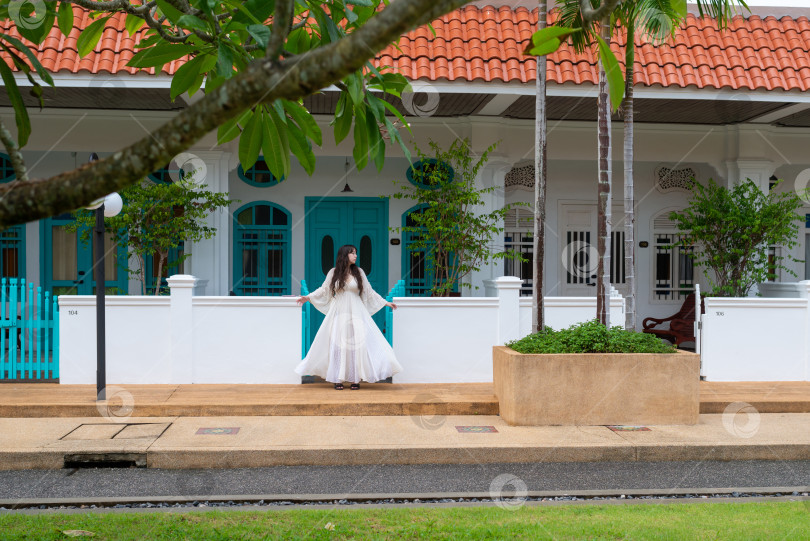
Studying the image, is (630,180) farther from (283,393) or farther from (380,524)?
(380,524)

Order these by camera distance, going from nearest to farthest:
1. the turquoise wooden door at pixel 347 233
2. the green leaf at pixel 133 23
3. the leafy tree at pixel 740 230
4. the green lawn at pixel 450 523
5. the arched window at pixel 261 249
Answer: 1. the green leaf at pixel 133 23
2. the green lawn at pixel 450 523
3. the leafy tree at pixel 740 230
4. the arched window at pixel 261 249
5. the turquoise wooden door at pixel 347 233

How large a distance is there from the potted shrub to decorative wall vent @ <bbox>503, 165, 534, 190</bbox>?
6187 mm

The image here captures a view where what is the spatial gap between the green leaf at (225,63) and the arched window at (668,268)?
12289 mm

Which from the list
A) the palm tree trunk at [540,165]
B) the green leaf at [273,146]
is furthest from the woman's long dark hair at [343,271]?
the green leaf at [273,146]

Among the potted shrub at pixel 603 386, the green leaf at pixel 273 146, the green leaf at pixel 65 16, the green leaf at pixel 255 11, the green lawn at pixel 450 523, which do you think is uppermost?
the green leaf at pixel 65 16

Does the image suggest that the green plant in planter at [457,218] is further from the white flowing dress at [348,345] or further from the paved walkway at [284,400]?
the paved walkway at [284,400]

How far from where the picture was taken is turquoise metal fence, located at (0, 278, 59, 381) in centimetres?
938

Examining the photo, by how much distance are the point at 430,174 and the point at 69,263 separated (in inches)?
240

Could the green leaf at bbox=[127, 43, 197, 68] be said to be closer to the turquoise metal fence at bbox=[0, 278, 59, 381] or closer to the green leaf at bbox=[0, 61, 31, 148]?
the green leaf at bbox=[0, 61, 31, 148]

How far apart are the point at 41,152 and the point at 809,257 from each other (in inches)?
518

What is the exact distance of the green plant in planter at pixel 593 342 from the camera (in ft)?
25.9

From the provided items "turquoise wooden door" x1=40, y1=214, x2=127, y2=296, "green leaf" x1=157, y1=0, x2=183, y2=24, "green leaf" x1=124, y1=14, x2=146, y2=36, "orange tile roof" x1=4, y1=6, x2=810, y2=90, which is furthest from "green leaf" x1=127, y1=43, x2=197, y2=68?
"turquoise wooden door" x1=40, y1=214, x2=127, y2=296

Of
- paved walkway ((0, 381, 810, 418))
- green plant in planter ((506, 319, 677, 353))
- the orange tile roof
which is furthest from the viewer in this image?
the orange tile roof

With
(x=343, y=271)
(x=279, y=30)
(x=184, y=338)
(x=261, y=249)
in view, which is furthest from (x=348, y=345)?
(x=279, y=30)
